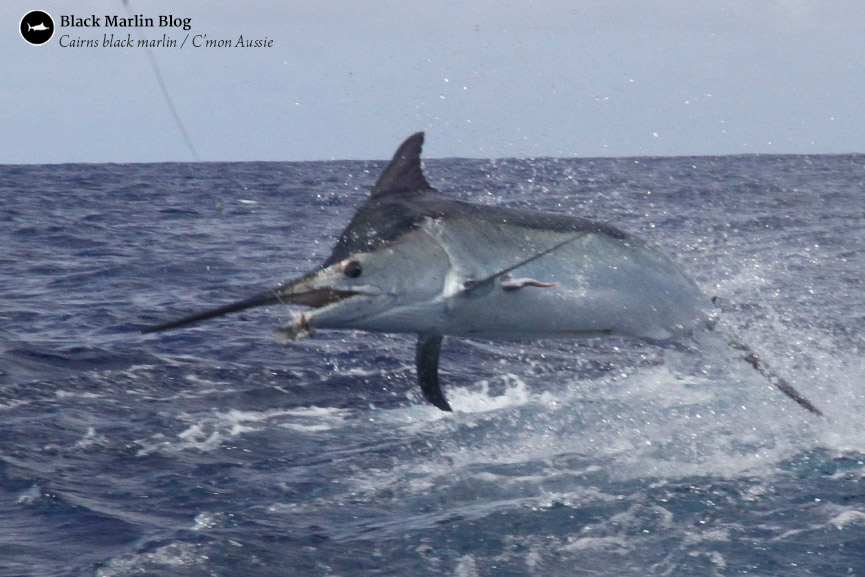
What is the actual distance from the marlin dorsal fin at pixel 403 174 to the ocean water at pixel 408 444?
2176mm

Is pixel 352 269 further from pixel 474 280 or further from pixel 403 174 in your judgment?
pixel 403 174

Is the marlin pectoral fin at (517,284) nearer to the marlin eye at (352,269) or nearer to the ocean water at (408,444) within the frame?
the marlin eye at (352,269)

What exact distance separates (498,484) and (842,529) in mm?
2317

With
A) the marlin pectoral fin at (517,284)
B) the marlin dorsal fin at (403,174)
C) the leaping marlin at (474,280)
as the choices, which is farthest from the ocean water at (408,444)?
the marlin dorsal fin at (403,174)

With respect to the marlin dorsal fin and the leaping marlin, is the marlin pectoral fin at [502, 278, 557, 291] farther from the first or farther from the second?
the marlin dorsal fin

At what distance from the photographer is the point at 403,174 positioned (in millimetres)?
5934

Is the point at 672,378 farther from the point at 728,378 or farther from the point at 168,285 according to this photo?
the point at 168,285

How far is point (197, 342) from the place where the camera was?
1232 centimetres

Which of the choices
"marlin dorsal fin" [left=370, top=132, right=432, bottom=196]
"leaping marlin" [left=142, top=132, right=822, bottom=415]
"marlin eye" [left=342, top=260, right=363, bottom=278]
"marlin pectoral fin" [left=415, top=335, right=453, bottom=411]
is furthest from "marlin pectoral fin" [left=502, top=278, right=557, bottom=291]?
"marlin pectoral fin" [left=415, top=335, right=453, bottom=411]

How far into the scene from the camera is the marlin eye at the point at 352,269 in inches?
185

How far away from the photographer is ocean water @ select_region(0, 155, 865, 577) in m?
5.81

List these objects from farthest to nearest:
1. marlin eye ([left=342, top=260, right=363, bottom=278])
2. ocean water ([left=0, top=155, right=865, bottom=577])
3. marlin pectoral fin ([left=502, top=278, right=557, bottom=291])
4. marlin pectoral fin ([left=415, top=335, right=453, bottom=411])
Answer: marlin pectoral fin ([left=415, top=335, right=453, bottom=411]), ocean water ([left=0, top=155, right=865, bottom=577]), marlin pectoral fin ([left=502, top=278, right=557, bottom=291]), marlin eye ([left=342, top=260, right=363, bottom=278])

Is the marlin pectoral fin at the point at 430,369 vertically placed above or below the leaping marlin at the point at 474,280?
below

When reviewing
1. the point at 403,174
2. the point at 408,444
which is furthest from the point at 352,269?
the point at 408,444
